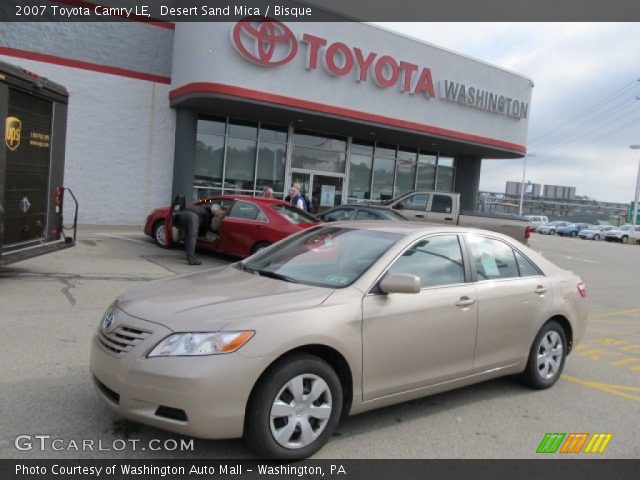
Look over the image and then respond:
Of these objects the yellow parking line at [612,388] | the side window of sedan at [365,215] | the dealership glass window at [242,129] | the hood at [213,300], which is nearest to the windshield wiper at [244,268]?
the hood at [213,300]

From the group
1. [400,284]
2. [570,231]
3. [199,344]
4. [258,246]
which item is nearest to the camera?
[199,344]

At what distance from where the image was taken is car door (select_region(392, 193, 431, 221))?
52.2 feet

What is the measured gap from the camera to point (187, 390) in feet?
10.5

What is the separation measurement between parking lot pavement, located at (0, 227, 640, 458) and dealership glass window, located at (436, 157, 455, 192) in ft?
55.4

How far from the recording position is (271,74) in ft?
52.5

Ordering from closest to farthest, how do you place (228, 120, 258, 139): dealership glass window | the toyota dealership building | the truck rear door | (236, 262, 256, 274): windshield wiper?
1. (236, 262, 256, 274): windshield wiper
2. the truck rear door
3. the toyota dealership building
4. (228, 120, 258, 139): dealership glass window

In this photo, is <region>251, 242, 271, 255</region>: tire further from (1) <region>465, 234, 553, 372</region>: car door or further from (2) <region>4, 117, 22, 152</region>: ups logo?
(1) <region>465, 234, 553, 372</region>: car door

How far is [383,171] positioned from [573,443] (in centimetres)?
1902

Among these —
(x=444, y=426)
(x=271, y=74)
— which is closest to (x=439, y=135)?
(x=271, y=74)

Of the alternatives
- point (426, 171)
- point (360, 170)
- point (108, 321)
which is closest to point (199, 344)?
point (108, 321)

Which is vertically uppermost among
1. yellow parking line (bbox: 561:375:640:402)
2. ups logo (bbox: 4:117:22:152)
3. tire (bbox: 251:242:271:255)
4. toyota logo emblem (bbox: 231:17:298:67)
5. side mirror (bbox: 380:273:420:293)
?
toyota logo emblem (bbox: 231:17:298:67)

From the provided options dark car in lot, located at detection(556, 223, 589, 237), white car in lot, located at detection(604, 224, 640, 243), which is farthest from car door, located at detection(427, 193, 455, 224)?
dark car in lot, located at detection(556, 223, 589, 237)

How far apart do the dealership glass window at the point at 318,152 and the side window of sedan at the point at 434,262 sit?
15717 millimetres

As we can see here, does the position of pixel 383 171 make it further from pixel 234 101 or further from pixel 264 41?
pixel 234 101
